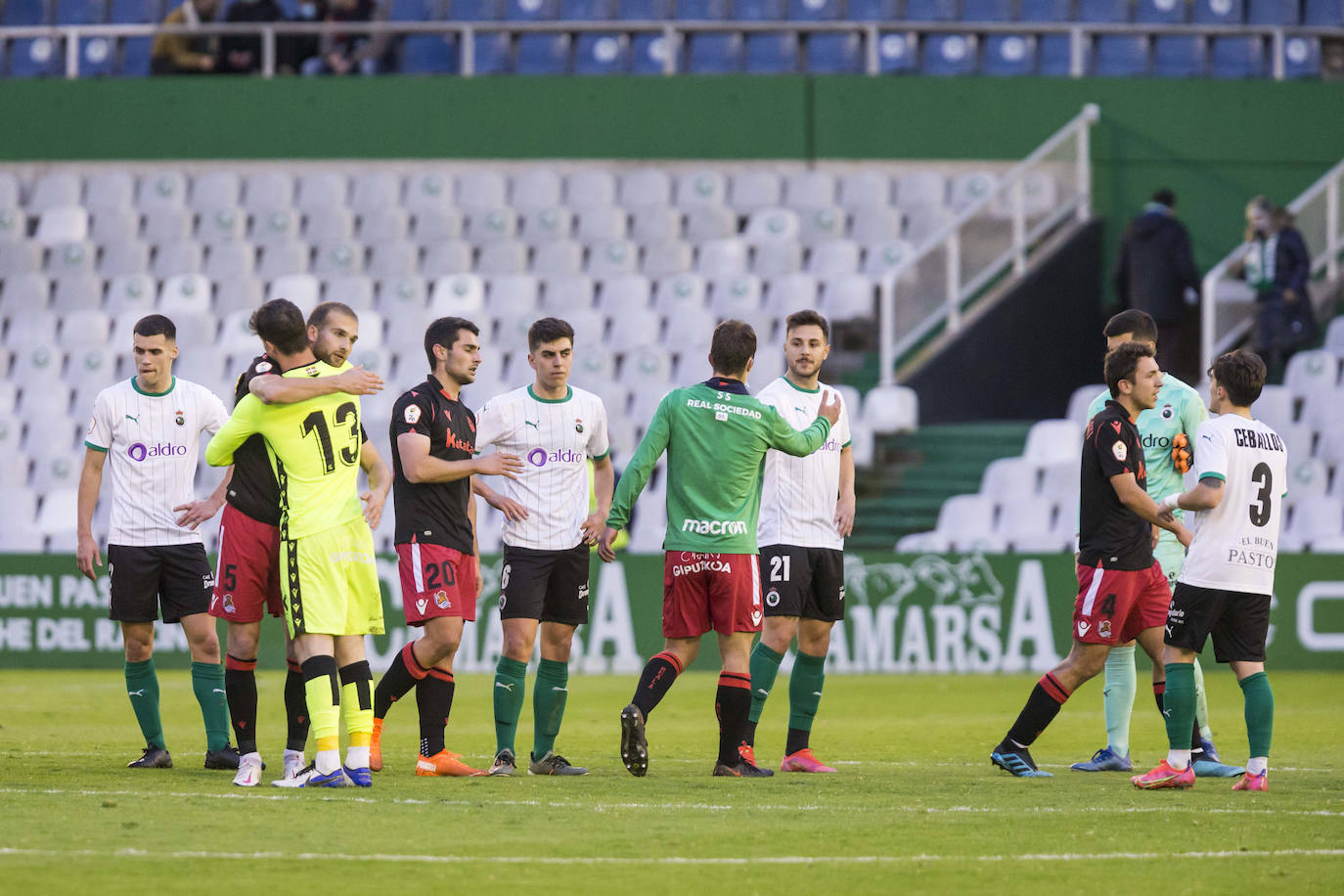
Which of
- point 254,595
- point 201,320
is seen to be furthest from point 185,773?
point 201,320

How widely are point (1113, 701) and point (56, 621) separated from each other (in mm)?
10076

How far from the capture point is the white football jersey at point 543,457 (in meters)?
8.38

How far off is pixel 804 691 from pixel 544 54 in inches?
590

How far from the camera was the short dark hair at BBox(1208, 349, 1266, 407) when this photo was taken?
7.67 meters

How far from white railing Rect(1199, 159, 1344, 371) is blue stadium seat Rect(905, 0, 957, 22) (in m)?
5.29

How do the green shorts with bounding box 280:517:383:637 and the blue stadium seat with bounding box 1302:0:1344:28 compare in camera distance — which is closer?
the green shorts with bounding box 280:517:383:637

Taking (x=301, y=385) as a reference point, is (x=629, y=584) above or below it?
below

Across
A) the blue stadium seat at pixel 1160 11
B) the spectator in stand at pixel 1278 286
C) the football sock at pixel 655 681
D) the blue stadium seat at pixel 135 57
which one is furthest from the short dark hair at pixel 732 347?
the blue stadium seat at pixel 135 57

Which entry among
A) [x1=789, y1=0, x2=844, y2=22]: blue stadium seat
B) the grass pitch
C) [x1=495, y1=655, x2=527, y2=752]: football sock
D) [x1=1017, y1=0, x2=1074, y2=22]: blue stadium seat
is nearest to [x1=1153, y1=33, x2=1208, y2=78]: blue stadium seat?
[x1=1017, y1=0, x2=1074, y2=22]: blue stadium seat

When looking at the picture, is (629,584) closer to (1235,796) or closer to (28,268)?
(1235,796)

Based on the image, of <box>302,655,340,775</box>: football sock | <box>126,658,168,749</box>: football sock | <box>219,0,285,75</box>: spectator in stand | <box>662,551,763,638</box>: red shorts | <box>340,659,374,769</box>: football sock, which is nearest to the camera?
<box>302,655,340,775</box>: football sock

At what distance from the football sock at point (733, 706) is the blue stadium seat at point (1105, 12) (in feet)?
52.1

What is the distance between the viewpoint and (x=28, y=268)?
2120cm

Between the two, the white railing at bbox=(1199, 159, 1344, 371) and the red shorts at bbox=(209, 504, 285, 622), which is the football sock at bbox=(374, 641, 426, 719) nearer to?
the red shorts at bbox=(209, 504, 285, 622)
